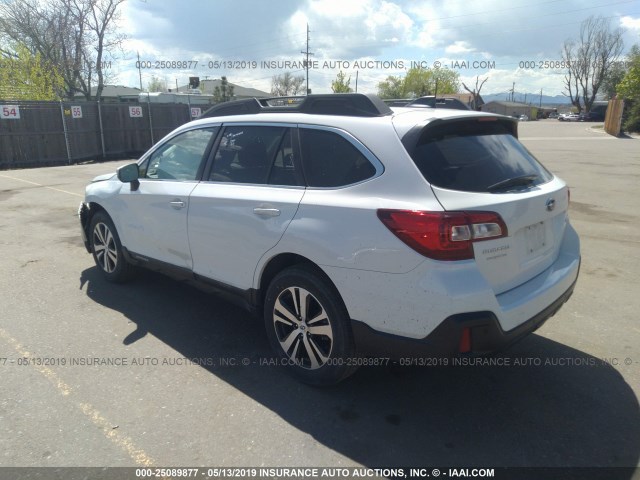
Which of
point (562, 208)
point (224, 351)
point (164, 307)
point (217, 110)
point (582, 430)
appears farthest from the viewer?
point (164, 307)

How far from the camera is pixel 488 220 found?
8.57ft

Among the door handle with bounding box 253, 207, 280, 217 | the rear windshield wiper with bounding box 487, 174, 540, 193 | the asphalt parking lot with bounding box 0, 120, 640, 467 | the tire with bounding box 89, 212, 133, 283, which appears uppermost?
the rear windshield wiper with bounding box 487, 174, 540, 193

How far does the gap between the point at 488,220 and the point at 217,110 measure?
8.60 ft

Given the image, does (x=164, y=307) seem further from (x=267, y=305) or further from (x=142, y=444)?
(x=142, y=444)

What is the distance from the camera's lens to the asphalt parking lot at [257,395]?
104 inches

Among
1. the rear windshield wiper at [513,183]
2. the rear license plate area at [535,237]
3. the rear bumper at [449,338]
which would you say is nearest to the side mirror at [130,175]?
the rear bumper at [449,338]

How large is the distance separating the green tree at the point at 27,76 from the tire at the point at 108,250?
28806mm

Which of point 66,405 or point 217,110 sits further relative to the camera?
point 217,110

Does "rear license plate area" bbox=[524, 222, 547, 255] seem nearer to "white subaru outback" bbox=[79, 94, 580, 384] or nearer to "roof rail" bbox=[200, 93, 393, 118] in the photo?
"white subaru outback" bbox=[79, 94, 580, 384]

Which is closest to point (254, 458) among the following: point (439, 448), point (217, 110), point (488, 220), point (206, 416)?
point (206, 416)

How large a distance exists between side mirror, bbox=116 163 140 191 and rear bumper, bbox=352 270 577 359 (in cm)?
271

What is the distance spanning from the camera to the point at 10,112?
58.0 feet

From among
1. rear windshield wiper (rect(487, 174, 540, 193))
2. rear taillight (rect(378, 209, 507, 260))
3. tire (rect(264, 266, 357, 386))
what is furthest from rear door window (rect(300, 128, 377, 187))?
rear windshield wiper (rect(487, 174, 540, 193))

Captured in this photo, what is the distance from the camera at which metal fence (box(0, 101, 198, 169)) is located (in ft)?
59.0
